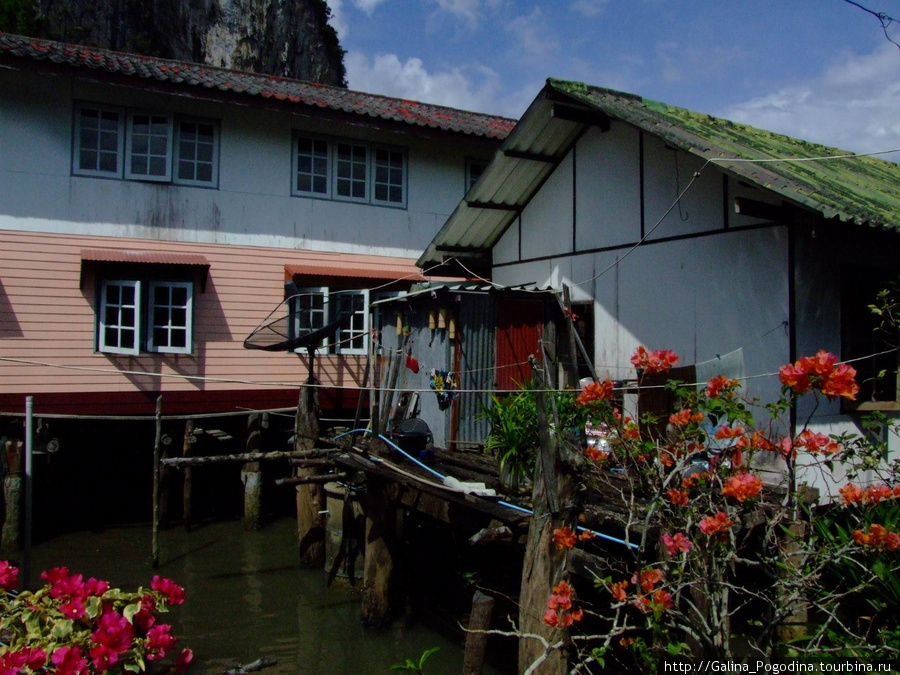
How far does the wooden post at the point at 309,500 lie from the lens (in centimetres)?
1112

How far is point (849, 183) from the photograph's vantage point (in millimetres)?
8289

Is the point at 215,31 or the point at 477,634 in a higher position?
the point at 215,31

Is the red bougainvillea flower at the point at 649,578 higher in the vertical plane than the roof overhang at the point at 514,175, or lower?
lower

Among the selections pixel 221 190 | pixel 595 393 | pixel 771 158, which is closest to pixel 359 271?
pixel 221 190

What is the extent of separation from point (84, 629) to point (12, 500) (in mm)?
9927

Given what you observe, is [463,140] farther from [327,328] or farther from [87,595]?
[87,595]

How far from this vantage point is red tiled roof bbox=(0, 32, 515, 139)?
11.9 m

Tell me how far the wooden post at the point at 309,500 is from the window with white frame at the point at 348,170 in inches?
176

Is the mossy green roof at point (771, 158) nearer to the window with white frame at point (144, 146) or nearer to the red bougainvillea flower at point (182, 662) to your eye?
the red bougainvillea flower at point (182, 662)

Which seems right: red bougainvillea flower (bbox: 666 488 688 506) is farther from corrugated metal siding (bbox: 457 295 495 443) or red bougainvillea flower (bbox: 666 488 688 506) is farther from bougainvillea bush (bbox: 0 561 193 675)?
corrugated metal siding (bbox: 457 295 495 443)

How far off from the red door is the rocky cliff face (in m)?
18.6

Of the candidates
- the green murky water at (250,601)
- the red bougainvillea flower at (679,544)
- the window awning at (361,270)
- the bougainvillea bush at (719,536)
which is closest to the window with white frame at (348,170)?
the window awning at (361,270)

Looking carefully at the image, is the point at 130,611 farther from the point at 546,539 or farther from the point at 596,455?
the point at 546,539

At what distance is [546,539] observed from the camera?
17.3ft
